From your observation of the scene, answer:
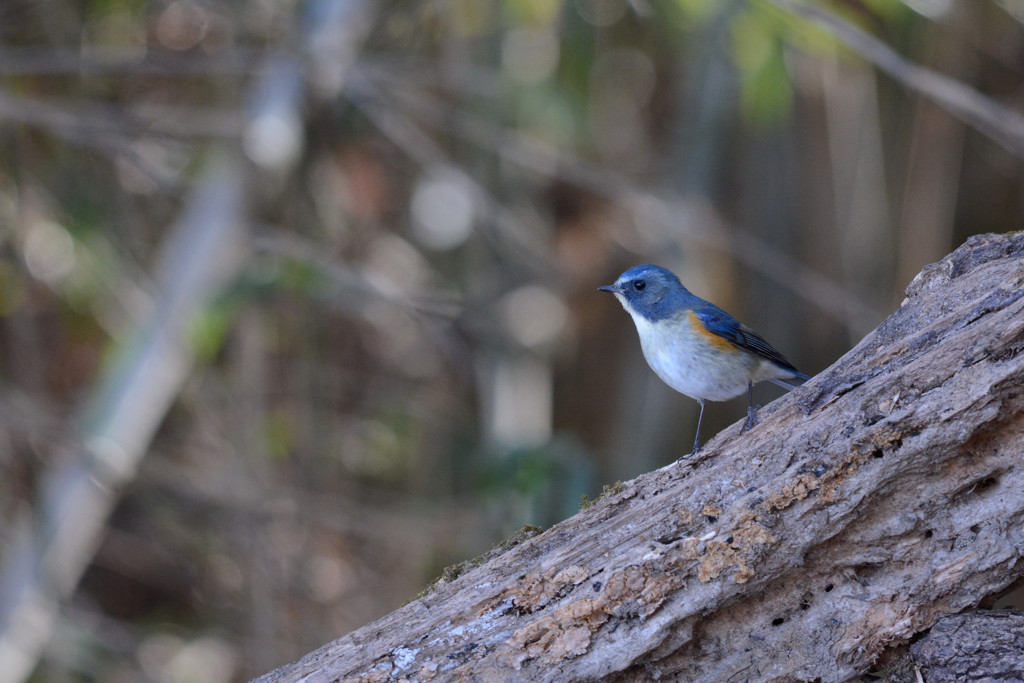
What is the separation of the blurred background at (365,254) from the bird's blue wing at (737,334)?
1.52 meters

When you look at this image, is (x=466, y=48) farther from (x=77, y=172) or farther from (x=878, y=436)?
(x=878, y=436)

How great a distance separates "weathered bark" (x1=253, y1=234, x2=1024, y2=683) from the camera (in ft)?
6.85

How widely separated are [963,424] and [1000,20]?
5805 mm

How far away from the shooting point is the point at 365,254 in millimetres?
7430

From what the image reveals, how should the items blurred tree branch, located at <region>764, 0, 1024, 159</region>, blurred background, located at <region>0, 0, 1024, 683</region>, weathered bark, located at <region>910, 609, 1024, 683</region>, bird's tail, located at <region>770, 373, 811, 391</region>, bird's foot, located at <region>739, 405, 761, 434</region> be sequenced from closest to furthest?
weathered bark, located at <region>910, 609, 1024, 683</region> < bird's foot, located at <region>739, 405, 761, 434</region> < blurred tree branch, located at <region>764, 0, 1024, 159</region> < bird's tail, located at <region>770, 373, 811, 391</region> < blurred background, located at <region>0, 0, 1024, 683</region>

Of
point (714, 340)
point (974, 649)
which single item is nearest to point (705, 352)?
point (714, 340)

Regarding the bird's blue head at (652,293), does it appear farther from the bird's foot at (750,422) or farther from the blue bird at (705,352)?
the bird's foot at (750,422)

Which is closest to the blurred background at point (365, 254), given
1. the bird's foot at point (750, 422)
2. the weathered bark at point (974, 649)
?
the bird's foot at point (750, 422)

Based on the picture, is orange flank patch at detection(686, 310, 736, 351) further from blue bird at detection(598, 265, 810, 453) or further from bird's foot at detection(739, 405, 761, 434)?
bird's foot at detection(739, 405, 761, 434)

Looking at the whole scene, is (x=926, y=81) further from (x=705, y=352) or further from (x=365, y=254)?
(x=365, y=254)

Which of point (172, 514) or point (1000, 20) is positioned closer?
point (1000, 20)

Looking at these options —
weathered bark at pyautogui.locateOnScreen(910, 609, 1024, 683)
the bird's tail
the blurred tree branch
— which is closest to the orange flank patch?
the bird's tail

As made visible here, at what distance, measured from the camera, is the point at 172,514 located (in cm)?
724

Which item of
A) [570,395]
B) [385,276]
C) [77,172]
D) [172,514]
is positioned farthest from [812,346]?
[77,172]
